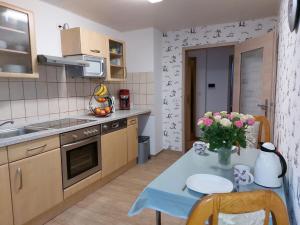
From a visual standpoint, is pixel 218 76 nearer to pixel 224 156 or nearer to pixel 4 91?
pixel 224 156

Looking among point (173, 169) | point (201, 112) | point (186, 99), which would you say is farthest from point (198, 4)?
point (201, 112)

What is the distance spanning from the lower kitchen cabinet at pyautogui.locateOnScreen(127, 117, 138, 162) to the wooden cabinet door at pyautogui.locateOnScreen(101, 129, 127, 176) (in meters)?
0.11

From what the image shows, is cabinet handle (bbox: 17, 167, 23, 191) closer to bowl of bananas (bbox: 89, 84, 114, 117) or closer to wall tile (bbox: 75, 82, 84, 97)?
bowl of bananas (bbox: 89, 84, 114, 117)

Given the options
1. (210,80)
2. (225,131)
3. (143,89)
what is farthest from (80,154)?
(210,80)

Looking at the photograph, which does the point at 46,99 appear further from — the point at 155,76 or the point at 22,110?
the point at 155,76

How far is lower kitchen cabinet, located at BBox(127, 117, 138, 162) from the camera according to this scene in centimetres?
315

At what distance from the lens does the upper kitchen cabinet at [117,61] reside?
3.28m

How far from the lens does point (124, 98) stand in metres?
3.70

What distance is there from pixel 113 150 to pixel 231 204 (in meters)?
2.31

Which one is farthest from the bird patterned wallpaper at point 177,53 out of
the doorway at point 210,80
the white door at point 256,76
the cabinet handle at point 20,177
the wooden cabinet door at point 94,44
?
the cabinet handle at point 20,177

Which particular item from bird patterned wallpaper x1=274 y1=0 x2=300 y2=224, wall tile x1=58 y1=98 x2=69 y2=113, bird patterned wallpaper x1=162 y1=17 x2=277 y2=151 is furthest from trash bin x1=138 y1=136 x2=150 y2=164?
bird patterned wallpaper x1=274 y1=0 x2=300 y2=224

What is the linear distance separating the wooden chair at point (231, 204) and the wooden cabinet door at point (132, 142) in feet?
8.29

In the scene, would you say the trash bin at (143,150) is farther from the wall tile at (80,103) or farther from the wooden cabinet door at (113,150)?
the wall tile at (80,103)

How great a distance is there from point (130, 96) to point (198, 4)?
1955 millimetres
